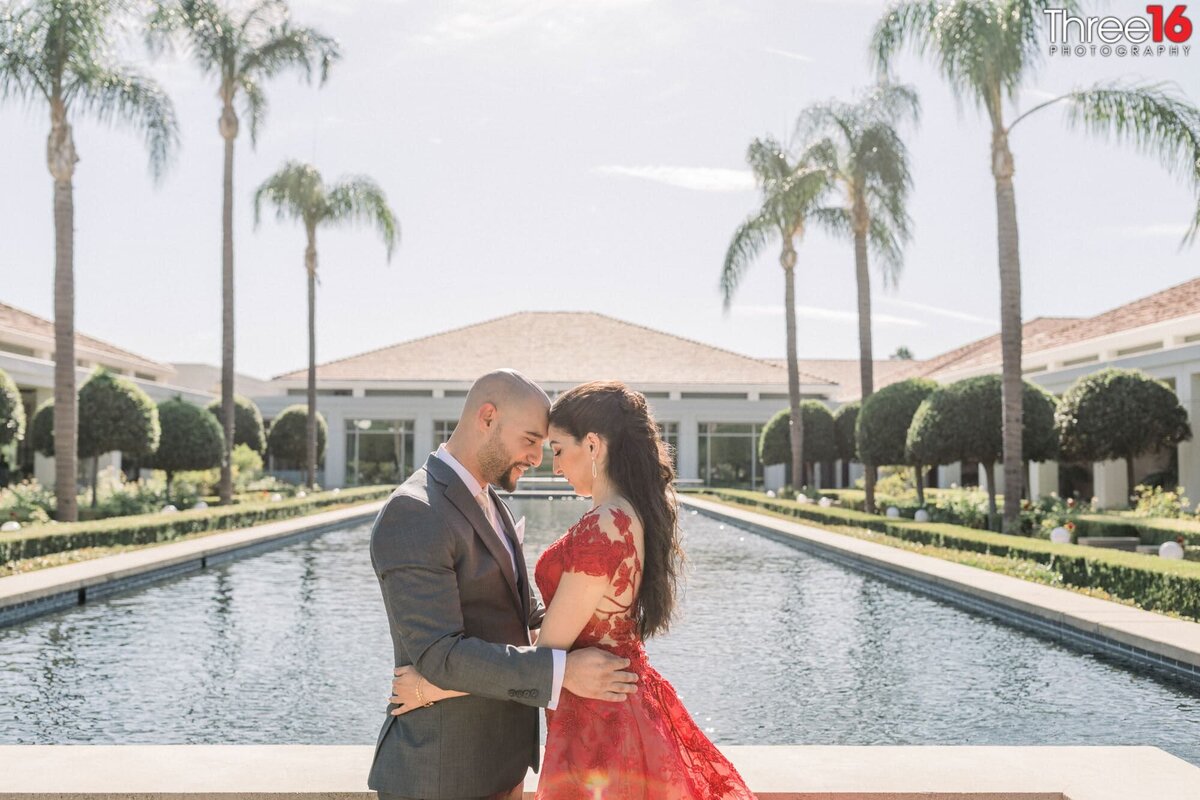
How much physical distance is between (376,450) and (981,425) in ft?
104

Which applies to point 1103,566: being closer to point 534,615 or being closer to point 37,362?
point 534,615

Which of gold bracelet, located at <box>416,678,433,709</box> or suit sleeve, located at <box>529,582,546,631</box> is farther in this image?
suit sleeve, located at <box>529,582,546,631</box>

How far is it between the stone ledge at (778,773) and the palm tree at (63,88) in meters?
15.1

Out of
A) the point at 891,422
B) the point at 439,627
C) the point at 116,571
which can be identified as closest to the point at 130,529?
the point at 116,571

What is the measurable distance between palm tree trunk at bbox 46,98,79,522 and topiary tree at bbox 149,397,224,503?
6.71 metres

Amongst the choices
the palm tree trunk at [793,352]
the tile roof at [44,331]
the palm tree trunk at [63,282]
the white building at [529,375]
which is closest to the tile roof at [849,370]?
the white building at [529,375]

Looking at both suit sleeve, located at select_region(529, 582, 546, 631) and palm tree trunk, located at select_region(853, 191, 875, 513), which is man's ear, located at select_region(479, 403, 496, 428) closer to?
suit sleeve, located at select_region(529, 582, 546, 631)

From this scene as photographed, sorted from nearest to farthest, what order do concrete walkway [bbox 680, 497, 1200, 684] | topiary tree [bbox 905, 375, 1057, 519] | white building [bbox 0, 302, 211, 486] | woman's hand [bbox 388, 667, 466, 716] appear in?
woman's hand [bbox 388, 667, 466, 716] → concrete walkway [bbox 680, 497, 1200, 684] → topiary tree [bbox 905, 375, 1057, 519] → white building [bbox 0, 302, 211, 486]

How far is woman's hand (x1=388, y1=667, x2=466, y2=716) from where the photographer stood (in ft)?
8.45

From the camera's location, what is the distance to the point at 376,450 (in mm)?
46906

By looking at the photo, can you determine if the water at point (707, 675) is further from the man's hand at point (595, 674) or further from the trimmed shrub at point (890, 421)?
the trimmed shrub at point (890, 421)

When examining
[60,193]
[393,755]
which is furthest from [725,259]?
[393,755]

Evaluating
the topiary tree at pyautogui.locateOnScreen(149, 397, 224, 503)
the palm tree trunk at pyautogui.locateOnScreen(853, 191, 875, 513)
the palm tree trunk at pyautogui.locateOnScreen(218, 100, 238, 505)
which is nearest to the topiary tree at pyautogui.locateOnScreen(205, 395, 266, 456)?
the topiary tree at pyautogui.locateOnScreen(149, 397, 224, 503)

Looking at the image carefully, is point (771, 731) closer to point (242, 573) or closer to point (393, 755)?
point (393, 755)
